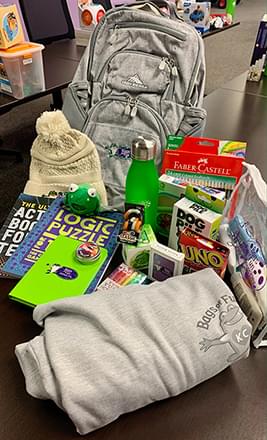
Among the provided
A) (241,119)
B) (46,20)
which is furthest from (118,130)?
(46,20)

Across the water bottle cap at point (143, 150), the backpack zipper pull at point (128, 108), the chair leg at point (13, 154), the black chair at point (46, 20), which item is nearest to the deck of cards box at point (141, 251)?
the water bottle cap at point (143, 150)

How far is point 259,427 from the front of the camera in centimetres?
52

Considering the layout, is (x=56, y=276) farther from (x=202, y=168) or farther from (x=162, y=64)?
(x=162, y=64)

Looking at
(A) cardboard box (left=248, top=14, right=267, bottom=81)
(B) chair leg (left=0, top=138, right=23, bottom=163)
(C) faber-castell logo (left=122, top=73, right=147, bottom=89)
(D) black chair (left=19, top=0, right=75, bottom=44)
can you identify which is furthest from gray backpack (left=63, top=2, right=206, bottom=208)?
(D) black chair (left=19, top=0, right=75, bottom=44)

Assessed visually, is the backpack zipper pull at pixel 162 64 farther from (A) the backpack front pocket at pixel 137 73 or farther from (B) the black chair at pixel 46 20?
(B) the black chair at pixel 46 20

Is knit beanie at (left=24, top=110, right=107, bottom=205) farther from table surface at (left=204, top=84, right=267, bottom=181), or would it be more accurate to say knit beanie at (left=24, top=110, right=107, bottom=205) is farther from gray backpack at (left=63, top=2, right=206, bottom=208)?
table surface at (left=204, top=84, right=267, bottom=181)

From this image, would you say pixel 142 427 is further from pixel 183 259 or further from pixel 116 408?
pixel 183 259

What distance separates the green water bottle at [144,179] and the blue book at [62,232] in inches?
3.2

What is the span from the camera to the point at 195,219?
2.18 feet

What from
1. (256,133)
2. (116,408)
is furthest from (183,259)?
(256,133)

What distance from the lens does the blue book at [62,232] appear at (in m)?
0.72

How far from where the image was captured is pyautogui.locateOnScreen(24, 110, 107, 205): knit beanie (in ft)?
2.93

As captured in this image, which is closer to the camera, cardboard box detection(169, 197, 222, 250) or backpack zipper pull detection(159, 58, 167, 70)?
cardboard box detection(169, 197, 222, 250)

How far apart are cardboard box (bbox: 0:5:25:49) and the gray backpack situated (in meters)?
0.51
